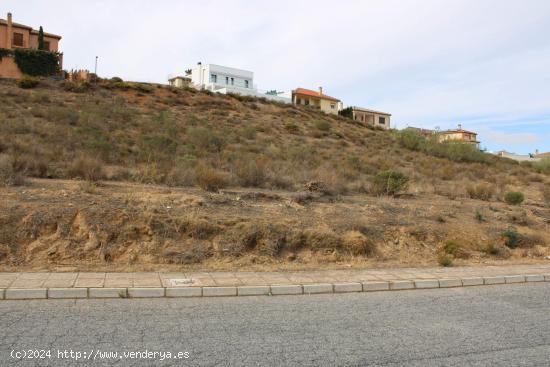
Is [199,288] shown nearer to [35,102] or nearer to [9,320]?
[9,320]

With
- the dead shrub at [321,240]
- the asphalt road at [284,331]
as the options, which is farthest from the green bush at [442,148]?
the asphalt road at [284,331]

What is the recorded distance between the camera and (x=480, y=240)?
13758 mm

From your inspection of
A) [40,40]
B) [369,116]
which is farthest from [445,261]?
[369,116]

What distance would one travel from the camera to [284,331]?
6.31 m

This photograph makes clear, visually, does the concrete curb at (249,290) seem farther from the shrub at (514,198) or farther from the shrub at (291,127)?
the shrub at (291,127)

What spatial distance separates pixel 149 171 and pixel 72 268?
6.90 m

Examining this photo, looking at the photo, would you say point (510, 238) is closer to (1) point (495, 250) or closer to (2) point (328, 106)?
(1) point (495, 250)

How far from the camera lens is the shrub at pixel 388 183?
706 inches

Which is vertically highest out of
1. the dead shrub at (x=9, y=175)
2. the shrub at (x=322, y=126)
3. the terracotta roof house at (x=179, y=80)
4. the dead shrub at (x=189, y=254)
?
the terracotta roof house at (x=179, y=80)

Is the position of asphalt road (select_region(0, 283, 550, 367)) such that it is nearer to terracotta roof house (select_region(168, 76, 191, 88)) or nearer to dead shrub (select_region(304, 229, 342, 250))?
dead shrub (select_region(304, 229, 342, 250))

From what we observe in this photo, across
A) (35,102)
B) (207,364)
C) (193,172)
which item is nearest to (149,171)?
(193,172)

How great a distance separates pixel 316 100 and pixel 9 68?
1828 inches

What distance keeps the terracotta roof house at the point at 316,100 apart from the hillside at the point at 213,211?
166ft

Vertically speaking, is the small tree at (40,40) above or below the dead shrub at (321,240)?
above
